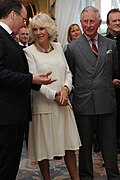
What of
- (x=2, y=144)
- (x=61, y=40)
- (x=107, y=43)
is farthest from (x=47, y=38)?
(x=61, y=40)

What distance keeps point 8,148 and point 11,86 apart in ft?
1.38

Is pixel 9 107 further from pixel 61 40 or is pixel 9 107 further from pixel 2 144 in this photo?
pixel 61 40

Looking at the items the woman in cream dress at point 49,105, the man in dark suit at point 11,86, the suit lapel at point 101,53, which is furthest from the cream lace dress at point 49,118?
the man in dark suit at point 11,86

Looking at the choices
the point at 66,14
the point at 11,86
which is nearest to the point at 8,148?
the point at 11,86

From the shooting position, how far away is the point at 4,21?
2.13 m

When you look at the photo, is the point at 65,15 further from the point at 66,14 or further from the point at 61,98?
the point at 61,98

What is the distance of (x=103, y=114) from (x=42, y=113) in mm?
544

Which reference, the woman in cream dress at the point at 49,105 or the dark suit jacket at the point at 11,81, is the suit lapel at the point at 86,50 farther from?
the dark suit jacket at the point at 11,81

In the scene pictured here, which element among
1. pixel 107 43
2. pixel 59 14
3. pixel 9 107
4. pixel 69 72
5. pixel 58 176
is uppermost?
pixel 59 14

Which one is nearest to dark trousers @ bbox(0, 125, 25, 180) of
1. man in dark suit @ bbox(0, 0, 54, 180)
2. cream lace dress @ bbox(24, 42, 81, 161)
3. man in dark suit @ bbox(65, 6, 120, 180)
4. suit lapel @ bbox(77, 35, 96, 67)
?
man in dark suit @ bbox(0, 0, 54, 180)

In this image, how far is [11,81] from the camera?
204 cm

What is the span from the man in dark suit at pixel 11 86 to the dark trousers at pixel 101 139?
752 mm

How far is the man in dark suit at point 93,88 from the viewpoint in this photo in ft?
8.72

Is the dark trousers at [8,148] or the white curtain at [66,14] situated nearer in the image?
the dark trousers at [8,148]
